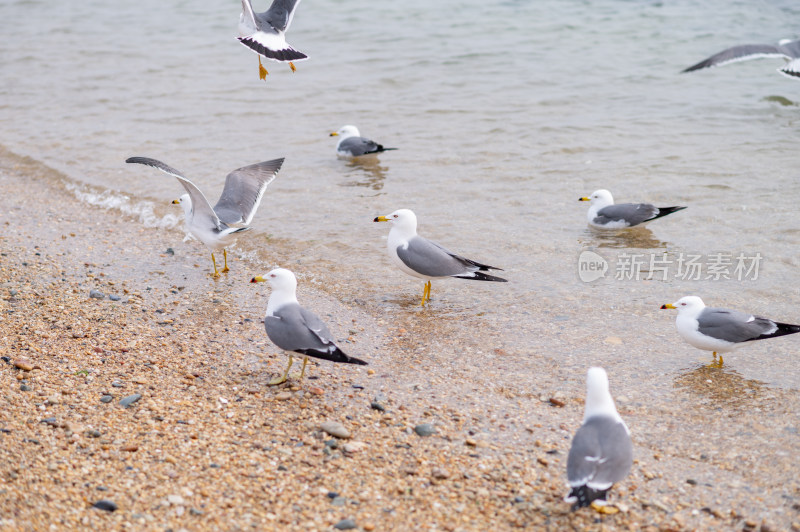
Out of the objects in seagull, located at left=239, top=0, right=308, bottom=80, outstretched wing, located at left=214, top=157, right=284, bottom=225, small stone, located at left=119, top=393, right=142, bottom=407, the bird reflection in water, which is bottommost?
the bird reflection in water

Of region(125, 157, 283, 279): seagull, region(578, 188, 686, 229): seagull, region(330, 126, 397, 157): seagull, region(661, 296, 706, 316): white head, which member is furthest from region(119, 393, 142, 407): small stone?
region(330, 126, 397, 157): seagull

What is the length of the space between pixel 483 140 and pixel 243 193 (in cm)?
480

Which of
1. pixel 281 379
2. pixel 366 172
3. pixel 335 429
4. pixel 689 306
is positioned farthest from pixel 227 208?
pixel 689 306

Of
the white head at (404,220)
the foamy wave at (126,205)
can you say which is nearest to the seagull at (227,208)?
the foamy wave at (126,205)

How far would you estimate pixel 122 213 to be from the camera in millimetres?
8930

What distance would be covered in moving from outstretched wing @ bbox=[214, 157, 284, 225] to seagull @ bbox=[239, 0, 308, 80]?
1.10m

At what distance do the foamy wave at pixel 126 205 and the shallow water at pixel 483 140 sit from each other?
37 mm

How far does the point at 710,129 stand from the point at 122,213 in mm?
8080

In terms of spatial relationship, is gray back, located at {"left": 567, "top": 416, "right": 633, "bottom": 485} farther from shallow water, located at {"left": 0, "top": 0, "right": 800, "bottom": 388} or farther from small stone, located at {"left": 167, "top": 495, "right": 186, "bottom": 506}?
small stone, located at {"left": 167, "top": 495, "right": 186, "bottom": 506}

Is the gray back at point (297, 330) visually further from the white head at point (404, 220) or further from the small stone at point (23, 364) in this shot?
the white head at point (404, 220)

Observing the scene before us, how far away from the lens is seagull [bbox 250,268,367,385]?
5.00m

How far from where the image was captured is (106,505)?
382 cm

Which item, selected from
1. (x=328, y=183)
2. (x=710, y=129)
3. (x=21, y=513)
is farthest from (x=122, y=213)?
(x=710, y=129)

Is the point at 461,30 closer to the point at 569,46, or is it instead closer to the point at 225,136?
the point at 569,46
